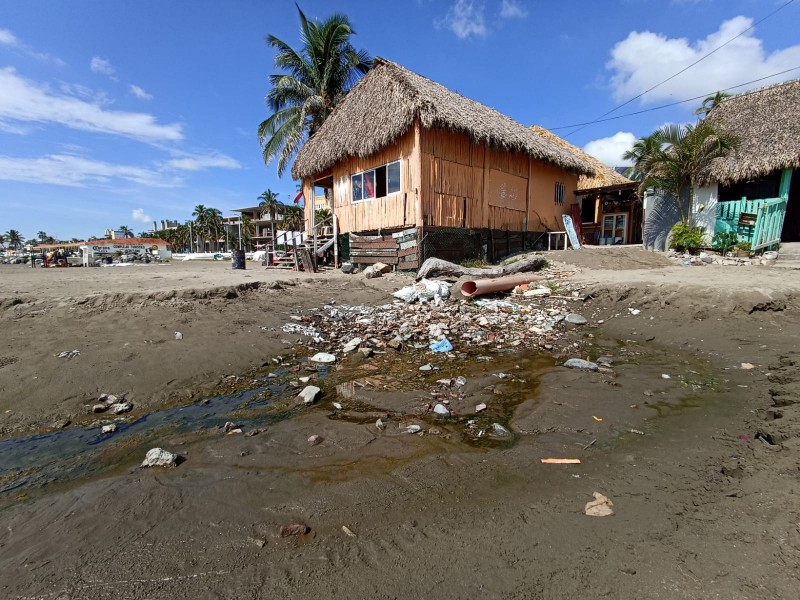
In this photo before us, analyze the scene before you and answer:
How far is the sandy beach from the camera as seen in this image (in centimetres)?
159

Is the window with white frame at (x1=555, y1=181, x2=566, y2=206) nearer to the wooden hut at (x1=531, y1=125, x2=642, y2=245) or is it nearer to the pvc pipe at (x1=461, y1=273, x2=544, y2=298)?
the wooden hut at (x1=531, y1=125, x2=642, y2=245)

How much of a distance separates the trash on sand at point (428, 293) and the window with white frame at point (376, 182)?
4.17 m

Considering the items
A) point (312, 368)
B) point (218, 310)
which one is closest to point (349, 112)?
point (218, 310)

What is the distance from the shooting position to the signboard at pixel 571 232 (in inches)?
554

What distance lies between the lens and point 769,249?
10.4m

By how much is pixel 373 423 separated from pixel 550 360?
2655 millimetres

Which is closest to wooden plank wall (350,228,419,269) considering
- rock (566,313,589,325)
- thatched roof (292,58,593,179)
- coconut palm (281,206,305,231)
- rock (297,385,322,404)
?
thatched roof (292,58,593,179)

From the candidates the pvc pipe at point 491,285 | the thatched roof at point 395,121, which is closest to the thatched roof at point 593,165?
the thatched roof at point 395,121

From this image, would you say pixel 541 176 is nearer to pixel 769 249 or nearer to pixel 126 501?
pixel 769 249

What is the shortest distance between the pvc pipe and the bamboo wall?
10.3ft

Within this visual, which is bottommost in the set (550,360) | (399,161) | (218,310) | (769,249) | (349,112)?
(550,360)

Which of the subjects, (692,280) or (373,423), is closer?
(373,423)

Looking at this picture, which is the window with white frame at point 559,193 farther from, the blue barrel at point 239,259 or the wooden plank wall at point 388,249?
the blue barrel at point 239,259

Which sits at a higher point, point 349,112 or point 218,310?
point 349,112
